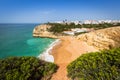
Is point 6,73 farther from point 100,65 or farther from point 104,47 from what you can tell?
point 104,47

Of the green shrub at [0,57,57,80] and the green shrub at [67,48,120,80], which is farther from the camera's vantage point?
the green shrub at [0,57,57,80]

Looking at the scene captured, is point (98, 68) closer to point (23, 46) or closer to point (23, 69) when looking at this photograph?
point (23, 69)

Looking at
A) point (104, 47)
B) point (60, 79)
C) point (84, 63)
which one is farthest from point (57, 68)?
point (104, 47)

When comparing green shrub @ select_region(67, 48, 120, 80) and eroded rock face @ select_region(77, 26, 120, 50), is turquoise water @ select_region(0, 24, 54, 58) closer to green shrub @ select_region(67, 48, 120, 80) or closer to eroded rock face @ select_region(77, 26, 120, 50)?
eroded rock face @ select_region(77, 26, 120, 50)

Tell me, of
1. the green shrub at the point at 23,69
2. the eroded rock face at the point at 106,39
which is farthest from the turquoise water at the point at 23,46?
the green shrub at the point at 23,69

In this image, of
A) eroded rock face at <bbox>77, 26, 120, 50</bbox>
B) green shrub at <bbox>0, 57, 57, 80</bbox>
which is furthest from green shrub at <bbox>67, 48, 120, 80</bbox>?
eroded rock face at <bbox>77, 26, 120, 50</bbox>

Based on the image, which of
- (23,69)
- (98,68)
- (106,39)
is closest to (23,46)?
(106,39)

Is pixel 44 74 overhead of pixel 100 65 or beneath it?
beneath
